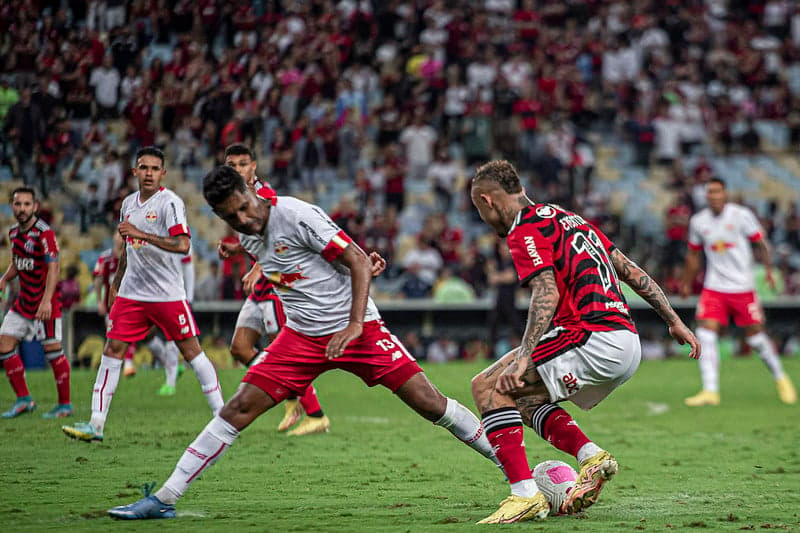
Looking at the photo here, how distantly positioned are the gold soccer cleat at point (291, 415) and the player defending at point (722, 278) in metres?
5.21

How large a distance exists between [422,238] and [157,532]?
51.3 ft

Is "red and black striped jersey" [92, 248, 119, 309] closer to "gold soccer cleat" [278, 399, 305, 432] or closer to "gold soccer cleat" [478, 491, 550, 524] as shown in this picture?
"gold soccer cleat" [278, 399, 305, 432]

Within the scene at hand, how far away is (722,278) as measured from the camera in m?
13.8

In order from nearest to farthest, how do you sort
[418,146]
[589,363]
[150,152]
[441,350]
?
1. [589,363]
2. [150,152]
3. [441,350]
4. [418,146]

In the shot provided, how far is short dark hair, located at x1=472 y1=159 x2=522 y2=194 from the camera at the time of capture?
632 centimetres

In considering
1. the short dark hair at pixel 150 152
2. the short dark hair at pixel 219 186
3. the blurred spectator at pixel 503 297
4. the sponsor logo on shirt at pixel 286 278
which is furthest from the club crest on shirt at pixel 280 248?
the blurred spectator at pixel 503 297

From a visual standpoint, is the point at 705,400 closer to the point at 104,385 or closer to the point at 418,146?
the point at 104,385

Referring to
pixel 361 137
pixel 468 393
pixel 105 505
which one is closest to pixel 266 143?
pixel 361 137

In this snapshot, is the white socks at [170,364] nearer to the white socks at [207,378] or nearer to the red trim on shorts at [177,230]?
the white socks at [207,378]

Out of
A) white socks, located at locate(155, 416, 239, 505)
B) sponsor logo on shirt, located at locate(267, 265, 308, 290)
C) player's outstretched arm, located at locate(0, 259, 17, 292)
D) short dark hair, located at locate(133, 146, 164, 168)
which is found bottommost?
white socks, located at locate(155, 416, 239, 505)

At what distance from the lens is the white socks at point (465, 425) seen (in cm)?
664

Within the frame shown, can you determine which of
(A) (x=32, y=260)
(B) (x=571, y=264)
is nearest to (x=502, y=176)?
(B) (x=571, y=264)

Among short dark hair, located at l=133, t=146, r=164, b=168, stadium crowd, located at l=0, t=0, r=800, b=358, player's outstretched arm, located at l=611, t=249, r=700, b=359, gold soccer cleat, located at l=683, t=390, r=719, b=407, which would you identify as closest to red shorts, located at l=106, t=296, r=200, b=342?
short dark hair, located at l=133, t=146, r=164, b=168

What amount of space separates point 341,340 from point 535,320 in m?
1.06
